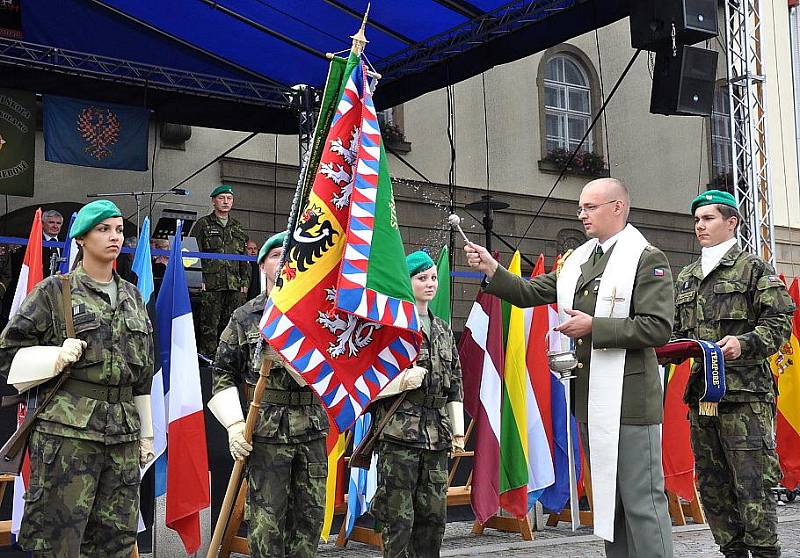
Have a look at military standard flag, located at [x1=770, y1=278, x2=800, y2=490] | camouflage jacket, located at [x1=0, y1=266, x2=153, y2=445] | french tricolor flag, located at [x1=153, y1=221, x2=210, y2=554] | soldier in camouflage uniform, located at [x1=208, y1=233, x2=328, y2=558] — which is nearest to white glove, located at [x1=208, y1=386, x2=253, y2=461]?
soldier in camouflage uniform, located at [x1=208, y1=233, x2=328, y2=558]

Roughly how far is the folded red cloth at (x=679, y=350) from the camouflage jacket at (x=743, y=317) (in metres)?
0.65

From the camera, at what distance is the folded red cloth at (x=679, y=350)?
184 inches

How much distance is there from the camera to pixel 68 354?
14.3 ft

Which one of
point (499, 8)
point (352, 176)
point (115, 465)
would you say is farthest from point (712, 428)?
point (499, 8)

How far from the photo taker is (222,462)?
7410 millimetres

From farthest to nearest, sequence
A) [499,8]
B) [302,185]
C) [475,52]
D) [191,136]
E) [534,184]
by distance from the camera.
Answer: [534,184], [191,136], [475,52], [499,8], [302,185]

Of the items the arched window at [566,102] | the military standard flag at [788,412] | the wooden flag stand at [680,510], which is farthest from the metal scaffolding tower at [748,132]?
the arched window at [566,102]

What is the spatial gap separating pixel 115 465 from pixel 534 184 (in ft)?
46.0

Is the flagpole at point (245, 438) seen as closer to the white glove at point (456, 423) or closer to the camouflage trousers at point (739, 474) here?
the white glove at point (456, 423)

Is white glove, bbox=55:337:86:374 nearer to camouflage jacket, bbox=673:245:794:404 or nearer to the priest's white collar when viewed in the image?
the priest's white collar

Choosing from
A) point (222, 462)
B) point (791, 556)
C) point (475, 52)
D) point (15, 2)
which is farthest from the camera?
point (15, 2)

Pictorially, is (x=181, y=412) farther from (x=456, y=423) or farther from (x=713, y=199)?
(x=713, y=199)

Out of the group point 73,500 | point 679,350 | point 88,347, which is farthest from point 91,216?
point 679,350

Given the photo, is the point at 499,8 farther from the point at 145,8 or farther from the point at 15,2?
the point at 15,2
